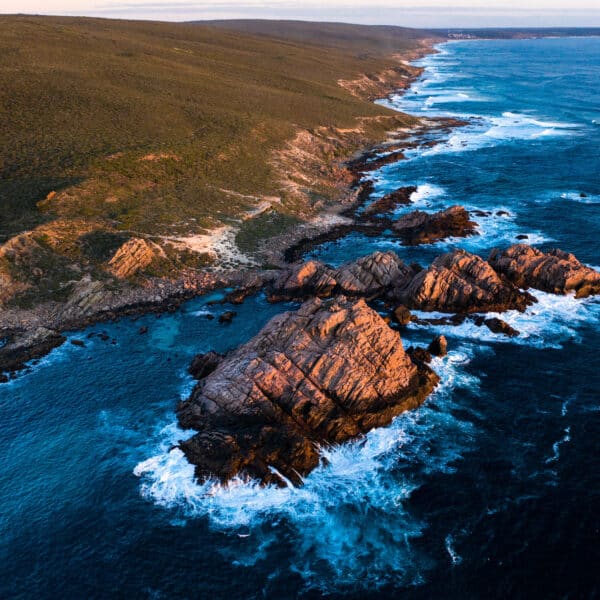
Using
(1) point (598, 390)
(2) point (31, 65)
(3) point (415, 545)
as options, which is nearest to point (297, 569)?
(3) point (415, 545)

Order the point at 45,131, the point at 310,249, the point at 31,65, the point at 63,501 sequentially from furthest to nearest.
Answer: the point at 31,65 < the point at 45,131 < the point at 310,249 < the point at 63,501

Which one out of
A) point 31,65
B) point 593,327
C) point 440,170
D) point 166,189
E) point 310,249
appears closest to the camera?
point 593,327

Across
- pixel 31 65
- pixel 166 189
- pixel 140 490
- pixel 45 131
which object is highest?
pixel 31 65

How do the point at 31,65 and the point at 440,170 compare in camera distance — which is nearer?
the point at 440,170

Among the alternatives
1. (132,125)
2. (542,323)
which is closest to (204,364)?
(542,323)

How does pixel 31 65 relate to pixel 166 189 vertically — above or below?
above

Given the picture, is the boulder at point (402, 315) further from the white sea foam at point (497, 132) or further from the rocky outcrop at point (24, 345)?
the white sea foam at point (497, 132)

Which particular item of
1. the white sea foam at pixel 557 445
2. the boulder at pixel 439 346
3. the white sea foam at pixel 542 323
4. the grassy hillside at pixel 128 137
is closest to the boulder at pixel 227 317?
the white sea foam at pixel 542 323

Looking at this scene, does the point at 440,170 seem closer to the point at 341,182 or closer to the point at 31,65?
the point at 341,182

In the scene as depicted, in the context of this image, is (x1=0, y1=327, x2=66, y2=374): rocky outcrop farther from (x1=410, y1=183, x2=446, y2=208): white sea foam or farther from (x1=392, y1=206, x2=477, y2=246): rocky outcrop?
(x1=410, y1=183, x2=446, y2=208): white sea foam
